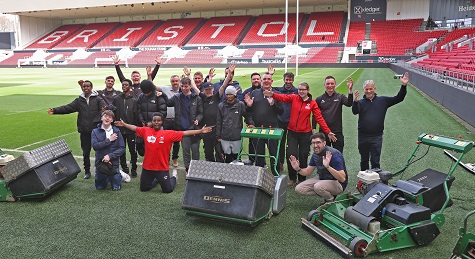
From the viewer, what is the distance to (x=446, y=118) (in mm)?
13523

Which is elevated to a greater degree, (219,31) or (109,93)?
(219,31)

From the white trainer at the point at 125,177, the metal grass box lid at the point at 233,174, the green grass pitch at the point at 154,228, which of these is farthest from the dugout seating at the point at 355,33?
the metal grass box lid at the point at 233,174

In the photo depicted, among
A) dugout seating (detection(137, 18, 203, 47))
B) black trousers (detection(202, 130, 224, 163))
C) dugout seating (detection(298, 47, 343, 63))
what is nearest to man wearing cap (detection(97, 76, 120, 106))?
black trousers (detection(202, 130, 224, 163))

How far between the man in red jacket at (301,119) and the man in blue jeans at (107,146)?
271cm

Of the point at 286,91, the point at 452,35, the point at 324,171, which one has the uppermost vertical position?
the point at 452,35

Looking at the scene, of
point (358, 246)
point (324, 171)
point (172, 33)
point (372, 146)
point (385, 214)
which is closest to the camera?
point (358, 246)

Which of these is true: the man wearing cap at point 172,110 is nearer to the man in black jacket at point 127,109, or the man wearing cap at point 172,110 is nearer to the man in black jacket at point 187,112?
the man in black jacket at point 187,112

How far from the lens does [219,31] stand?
193 ft

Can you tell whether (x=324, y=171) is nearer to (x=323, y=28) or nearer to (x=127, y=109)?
(x=127, y=109)

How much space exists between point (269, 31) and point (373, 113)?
166 feet

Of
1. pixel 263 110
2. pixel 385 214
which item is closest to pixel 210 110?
pixel 263 110

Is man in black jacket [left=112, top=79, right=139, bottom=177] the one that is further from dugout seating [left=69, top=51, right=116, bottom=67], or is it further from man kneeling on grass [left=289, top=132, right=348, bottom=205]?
dugout seating [left=69, top=51, right=116, bottom=67]

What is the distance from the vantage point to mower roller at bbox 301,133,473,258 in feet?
15.3

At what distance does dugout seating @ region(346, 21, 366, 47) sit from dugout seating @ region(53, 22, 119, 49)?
37.6 m
